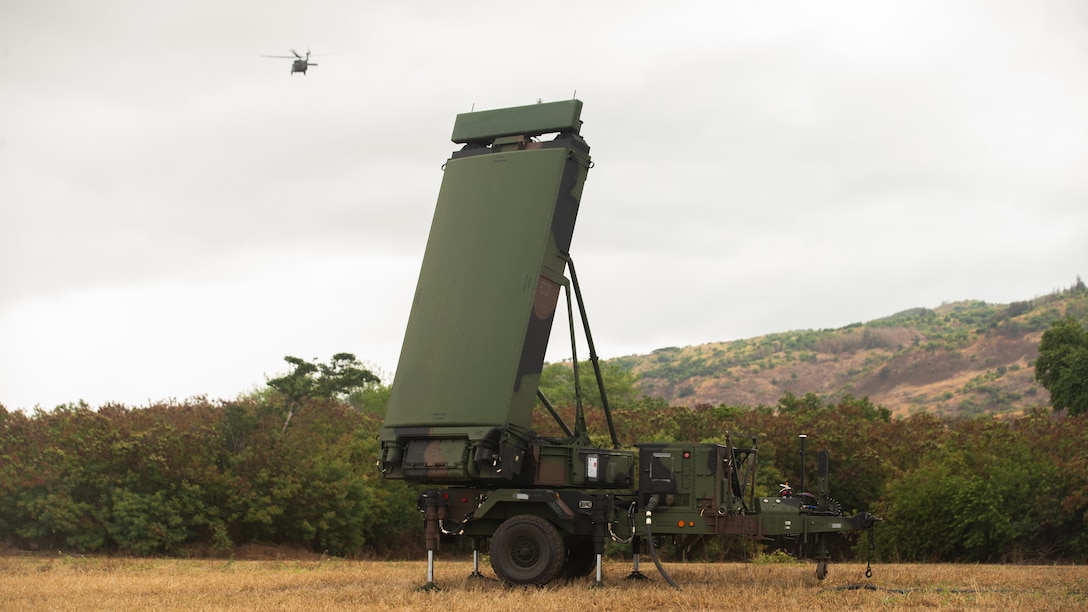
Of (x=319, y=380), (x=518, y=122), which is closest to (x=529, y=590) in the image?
(x=518, y=122)

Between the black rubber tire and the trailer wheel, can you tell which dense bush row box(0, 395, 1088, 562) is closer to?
the black rubber tire

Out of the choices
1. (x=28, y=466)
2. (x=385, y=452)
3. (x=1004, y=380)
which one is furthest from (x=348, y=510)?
(x=1004, y=380)

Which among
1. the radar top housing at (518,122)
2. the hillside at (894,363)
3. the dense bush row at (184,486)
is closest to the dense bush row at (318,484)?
the dense bush row at (184,486)

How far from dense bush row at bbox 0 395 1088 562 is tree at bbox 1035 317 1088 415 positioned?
9.10 metres

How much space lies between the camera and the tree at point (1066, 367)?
3859cm

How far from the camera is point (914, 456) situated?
2988cm

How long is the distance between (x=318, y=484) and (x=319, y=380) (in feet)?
54.5

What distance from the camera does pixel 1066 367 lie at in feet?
129

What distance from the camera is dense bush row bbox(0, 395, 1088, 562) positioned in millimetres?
23797

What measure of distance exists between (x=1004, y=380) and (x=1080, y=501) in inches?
2502

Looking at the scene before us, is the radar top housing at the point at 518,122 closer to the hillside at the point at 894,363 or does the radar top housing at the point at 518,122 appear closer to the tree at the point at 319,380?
the tree at the point at 319,380

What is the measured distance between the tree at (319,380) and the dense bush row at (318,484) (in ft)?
32.9

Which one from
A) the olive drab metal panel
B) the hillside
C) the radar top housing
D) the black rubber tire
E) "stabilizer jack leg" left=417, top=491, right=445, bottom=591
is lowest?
the black rubber tire

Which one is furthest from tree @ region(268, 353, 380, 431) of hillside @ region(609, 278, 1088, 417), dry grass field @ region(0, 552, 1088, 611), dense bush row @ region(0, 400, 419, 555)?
hillside @ region(609, 278, 1088, 417)
